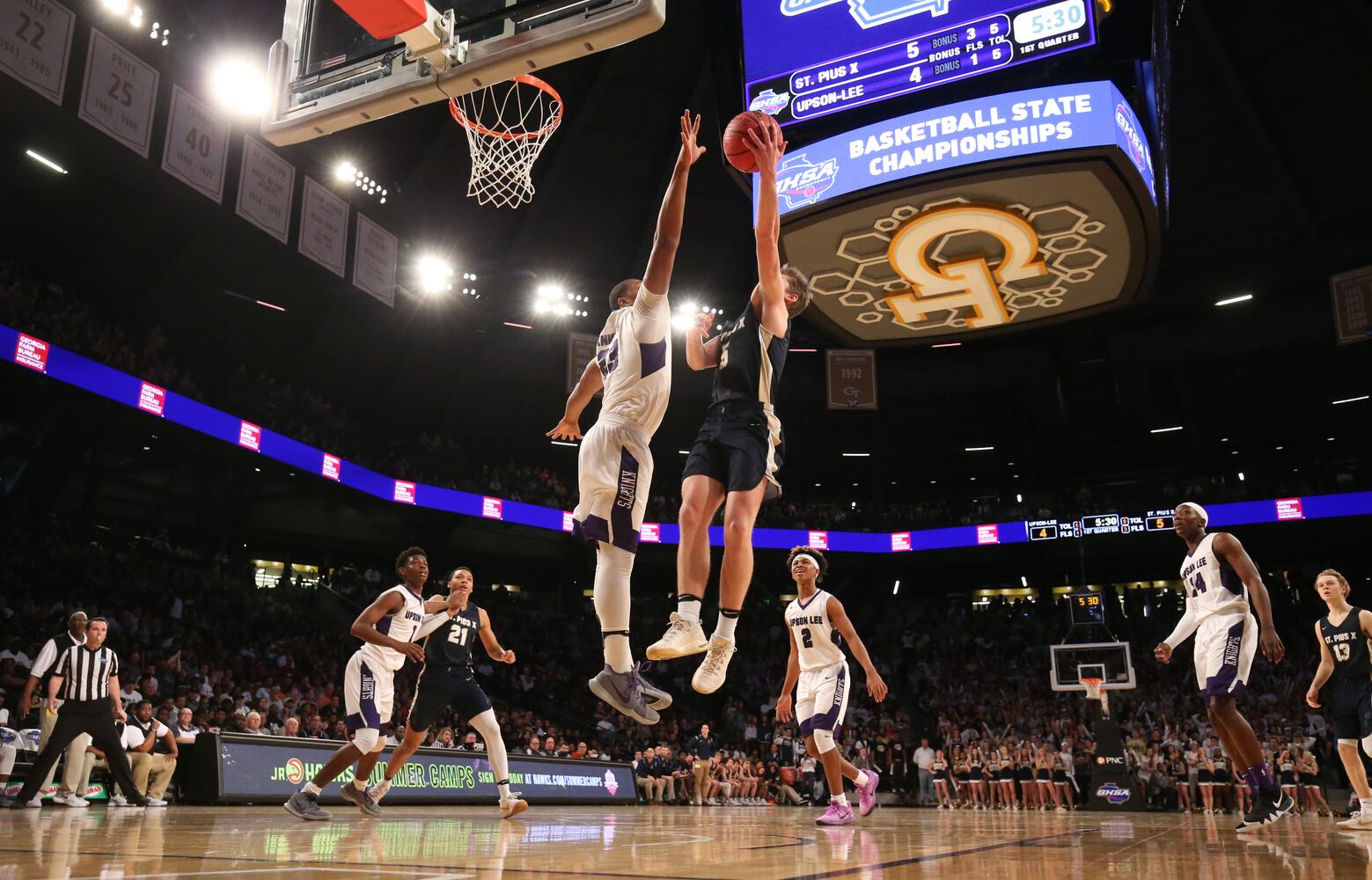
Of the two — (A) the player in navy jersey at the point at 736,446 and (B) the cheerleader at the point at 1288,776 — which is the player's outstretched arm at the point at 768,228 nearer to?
(A) the player in navy jersey at the point at 736,446

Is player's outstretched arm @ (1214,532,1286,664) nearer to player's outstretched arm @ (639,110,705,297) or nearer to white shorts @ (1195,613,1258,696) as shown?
white shorts @ (1195,613,1258,696)

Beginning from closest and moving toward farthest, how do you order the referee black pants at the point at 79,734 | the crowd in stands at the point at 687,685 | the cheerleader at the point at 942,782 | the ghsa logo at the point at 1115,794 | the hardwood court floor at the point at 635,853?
1. the hardwood court floor at the point at 635,853
2. the referee black pants at the point at 79,734
3. the crowd in stands at the point at 687,685
4. the ghsa logo at the point at 1115,794
5. the cheerleader at the point at 942,782

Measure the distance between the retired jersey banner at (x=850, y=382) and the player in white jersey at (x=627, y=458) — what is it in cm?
2005

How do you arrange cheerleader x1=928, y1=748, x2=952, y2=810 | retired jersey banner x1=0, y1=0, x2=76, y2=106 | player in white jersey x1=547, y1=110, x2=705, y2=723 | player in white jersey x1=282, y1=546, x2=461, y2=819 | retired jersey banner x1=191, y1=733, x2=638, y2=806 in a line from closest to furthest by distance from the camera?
player in white jersey x1=547, y1=110, x2=705, y2=723, player in white jersey x1=282, y1=546, x2=461, y2=819, retired jersey banner x1=191, y1=733, x2=638, y2=806, retired jersey banner x1=0, y1=0, x2=76, y2=106, cheerleader x1=928, y1=748, x2=952, y2=810

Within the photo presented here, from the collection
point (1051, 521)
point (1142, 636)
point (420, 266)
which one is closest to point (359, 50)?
point (420, 266)

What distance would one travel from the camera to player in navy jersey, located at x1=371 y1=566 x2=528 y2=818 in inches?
301

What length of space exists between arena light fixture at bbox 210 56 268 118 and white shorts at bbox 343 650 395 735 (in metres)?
13.3

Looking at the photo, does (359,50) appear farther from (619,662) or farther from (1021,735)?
(1021,735)

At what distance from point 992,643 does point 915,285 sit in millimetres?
14693

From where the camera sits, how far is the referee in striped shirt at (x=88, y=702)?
28.8ft

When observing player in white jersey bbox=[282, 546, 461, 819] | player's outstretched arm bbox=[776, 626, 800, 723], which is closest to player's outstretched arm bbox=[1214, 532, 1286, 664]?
player's outstretched arm bbox=[776, 626, 800, 723]

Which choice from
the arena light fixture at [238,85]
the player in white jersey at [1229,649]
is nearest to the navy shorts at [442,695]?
the player in white jersey at [1229,649]

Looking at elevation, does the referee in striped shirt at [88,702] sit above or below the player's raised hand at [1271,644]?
below

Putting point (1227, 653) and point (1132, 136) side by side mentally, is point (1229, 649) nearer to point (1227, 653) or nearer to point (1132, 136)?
point (1227, 653)
